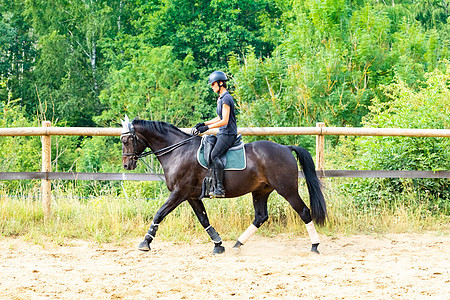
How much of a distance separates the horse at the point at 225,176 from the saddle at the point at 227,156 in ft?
0.23

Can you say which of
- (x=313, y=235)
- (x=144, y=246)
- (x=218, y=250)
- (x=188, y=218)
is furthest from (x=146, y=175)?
(x=313, y=235)

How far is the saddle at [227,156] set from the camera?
7.25 metres

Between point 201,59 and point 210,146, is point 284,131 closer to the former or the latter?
point 210,146

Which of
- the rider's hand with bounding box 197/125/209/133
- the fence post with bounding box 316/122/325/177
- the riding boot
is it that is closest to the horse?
the riding boot

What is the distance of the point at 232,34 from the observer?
3045cm

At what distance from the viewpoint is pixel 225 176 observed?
7285mm

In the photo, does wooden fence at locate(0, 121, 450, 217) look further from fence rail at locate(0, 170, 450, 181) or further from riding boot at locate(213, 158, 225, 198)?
riding boot at locate(213, 158, 225, 198)

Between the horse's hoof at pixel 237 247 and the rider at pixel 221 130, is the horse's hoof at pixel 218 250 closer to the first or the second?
the horse's hoof at pixel 237 247

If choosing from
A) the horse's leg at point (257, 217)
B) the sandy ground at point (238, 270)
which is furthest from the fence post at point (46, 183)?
the horse's leg at point (257, 217)

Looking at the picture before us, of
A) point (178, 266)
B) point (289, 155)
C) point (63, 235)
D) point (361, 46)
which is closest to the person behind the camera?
point (178, 266)

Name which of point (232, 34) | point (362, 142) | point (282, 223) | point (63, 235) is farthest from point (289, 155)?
point (232, 34)

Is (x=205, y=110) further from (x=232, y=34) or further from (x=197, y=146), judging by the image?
(x=197, y=146)

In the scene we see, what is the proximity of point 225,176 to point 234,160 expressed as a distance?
25 cm

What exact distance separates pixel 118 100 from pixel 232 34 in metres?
7.36
